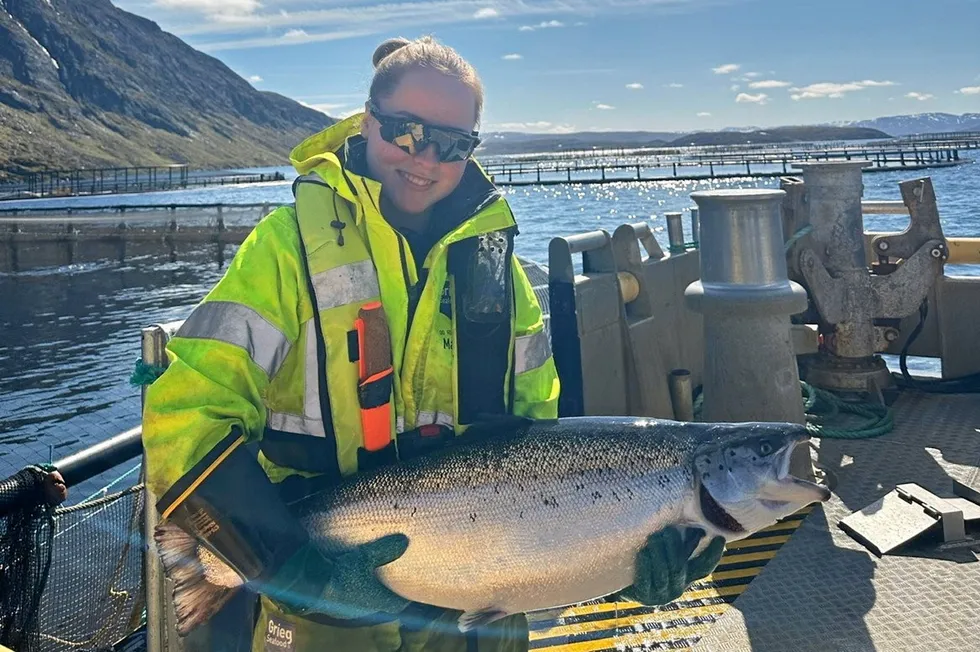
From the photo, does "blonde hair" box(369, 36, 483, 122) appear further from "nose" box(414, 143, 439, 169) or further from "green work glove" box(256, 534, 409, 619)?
"green work glove" box(256, 534, 409, 619)

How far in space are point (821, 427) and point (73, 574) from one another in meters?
5.57

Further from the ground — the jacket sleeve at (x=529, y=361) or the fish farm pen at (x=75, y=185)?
the fish farm pen at (x=75, y=185)

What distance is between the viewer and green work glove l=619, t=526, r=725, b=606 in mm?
2439

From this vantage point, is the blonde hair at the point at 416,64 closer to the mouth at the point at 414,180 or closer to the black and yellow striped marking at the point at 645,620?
the mouth at the point at 414,180

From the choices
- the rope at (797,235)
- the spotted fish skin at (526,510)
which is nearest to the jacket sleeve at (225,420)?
the spotted fish skin at (526,510)

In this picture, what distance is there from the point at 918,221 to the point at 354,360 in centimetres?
652

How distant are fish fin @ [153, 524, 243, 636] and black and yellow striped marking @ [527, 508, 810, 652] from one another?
2098 millimetres

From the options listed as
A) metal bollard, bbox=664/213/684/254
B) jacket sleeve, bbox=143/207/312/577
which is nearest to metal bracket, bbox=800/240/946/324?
metal bollard, bbox=664/213/684/254

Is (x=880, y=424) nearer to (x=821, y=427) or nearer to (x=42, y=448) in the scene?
(x=821, y=427)

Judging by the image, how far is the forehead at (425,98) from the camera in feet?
8.22

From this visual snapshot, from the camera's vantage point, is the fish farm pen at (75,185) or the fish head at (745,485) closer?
the fish head at (745,485)

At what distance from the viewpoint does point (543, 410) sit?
9.58 feet

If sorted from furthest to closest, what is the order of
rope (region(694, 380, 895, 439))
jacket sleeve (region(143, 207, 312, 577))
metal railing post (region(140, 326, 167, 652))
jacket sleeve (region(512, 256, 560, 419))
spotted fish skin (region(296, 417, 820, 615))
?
1. rope (region(694, 380, 895, 439))
2. metal railing post (region(140, 326, 167, 652))
3. jacket sleeve (region(512, 256, 560, 419))
4. spotted fish skin (region(296, 417, 820, 615))
5. jacket sleeve (region(143, 207, 312, 577))

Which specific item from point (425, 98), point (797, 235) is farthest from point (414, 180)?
point (797, 235)
